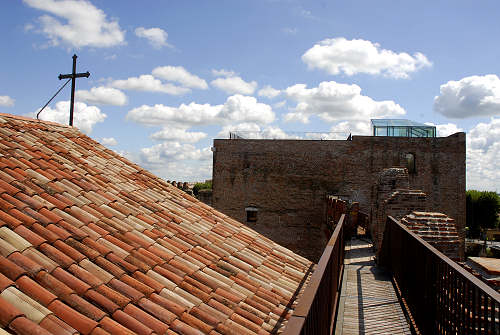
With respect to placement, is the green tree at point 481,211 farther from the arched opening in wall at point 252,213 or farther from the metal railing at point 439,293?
the metal railing at point 439,293

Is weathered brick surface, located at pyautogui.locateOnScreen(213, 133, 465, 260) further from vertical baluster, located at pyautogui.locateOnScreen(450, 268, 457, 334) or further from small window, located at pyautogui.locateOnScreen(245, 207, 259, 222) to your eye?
vertical baluster, located at pyautogui.locateOnScreen(450, 268, 457, 334)

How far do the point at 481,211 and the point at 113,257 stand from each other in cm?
3870

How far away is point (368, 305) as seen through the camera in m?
4.58

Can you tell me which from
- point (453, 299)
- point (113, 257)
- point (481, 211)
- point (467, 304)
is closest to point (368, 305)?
point (453, 299)

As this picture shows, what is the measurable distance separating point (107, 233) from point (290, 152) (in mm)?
17804

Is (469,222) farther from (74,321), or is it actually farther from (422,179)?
(74,321)

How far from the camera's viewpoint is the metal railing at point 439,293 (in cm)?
240

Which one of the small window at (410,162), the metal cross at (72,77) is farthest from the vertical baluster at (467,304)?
the small window at (410,162)

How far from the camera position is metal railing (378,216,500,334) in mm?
2396

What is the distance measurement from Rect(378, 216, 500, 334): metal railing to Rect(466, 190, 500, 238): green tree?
114 feet

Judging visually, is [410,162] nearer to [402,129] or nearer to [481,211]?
[402,129]

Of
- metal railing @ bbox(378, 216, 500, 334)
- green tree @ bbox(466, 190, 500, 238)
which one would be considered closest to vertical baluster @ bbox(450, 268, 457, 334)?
metal railing @ bbox(378, 216, 500, 334)

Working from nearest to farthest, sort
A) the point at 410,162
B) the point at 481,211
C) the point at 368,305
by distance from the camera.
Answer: the point at 368,305 < the point at 410,162 < the point at 481,211

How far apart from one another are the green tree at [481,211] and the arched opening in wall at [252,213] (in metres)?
24.1
